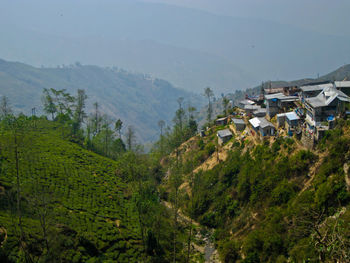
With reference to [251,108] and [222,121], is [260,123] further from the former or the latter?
[222,121]

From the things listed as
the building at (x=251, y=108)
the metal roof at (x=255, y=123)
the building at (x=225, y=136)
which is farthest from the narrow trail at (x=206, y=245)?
the building at (x=251, y=108)

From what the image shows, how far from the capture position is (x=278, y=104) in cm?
4847

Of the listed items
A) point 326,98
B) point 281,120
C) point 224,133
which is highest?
point 326,98

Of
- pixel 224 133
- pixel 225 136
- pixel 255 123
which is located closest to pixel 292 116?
pixel 255 123

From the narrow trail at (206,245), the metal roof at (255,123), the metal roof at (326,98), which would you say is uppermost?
the metal roof at (326,98)

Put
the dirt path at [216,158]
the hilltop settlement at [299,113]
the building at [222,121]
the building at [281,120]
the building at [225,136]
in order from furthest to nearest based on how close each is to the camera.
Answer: the building at [222,121], the building at [225,136], the dirt path at [216,158], the building at [281,120], the hilltop settlement at [299,113]

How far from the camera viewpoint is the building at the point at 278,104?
47625mm

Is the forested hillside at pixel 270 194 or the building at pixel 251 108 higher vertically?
the building at pixel 251 108

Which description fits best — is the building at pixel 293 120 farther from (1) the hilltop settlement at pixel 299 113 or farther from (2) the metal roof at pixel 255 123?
(2) the metal roof at pixel 255 123

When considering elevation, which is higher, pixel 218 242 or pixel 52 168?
pixel 52 168

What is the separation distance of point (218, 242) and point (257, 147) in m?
14.9

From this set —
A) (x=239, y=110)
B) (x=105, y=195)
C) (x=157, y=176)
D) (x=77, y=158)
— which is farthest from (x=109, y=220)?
(x=239, y=110)

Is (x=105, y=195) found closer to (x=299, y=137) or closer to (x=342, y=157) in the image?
(x=299, y=137)

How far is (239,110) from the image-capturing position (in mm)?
66250
